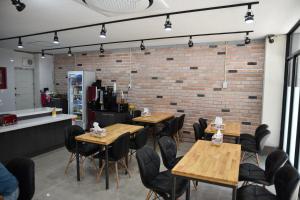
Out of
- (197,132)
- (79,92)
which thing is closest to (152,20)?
(197,132)

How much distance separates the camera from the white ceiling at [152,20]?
8.54 ft

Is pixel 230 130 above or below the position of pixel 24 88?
below

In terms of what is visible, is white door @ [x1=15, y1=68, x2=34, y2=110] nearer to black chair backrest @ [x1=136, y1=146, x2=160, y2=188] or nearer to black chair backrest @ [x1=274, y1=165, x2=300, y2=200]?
black chair backrest @ [x1=136, y1=146, x2=160, y2=188]

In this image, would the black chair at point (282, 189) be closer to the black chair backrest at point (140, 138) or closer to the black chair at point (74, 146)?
the black chair backrest at point (140, 138)

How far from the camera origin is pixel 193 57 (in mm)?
5195

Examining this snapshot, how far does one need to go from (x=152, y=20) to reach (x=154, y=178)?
2.34 m

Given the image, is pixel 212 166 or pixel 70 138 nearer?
pixel 212 166

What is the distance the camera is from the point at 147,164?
7.68 ft

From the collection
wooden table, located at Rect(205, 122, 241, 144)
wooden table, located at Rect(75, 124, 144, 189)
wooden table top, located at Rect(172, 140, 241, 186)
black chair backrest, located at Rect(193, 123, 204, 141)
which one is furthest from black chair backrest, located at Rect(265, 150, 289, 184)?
wooden table, located at Rect(75, 124, 144, 189)

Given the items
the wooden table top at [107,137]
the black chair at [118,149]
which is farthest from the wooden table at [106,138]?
the black chair at [118,149]

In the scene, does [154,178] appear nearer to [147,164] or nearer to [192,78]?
[147,164]

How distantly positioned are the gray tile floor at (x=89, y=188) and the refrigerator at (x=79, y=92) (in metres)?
2.76

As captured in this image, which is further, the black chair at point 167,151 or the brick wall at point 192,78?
the brick wall at point 192,78

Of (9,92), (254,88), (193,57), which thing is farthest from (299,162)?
(9,92)
